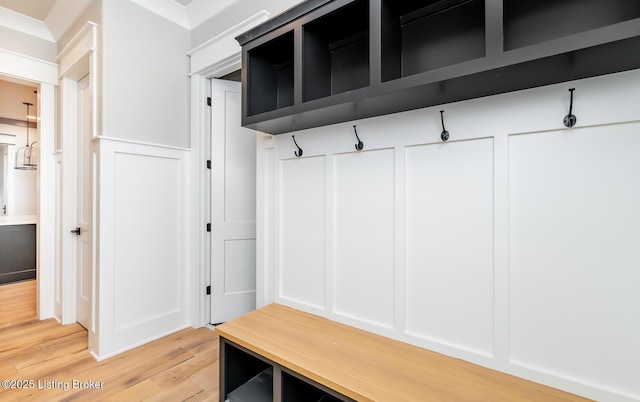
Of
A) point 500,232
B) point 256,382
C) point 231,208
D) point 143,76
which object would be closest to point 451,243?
point 500,232

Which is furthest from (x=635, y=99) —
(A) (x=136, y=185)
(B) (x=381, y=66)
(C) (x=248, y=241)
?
(A) (x=136, y=185)

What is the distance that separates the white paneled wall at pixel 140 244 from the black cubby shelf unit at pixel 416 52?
121 centimetres

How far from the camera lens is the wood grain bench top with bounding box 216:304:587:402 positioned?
961mm

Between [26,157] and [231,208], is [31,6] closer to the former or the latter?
[231,208]

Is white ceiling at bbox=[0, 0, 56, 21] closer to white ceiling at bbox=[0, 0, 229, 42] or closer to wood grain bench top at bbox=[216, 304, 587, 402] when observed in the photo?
white ceiling at bbox=[0, 0, 229, 42]

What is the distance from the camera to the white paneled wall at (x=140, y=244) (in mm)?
2076

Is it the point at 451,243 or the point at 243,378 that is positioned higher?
the point at 451,243

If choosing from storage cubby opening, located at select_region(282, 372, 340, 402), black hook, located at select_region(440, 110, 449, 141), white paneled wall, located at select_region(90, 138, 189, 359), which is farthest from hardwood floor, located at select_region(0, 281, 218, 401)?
black hook, located at select_region(440, 110, 449, 141)

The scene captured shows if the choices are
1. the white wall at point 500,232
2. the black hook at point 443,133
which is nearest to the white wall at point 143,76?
the white wall at point 500,232

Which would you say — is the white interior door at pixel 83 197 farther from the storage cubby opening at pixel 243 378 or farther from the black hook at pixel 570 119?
the black hook at pixel 570 119

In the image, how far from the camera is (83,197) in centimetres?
260

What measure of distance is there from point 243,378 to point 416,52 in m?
1.82

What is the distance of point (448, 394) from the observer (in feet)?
3.14

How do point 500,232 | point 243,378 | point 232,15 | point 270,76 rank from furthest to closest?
point 232,15, point 270,76, point 243,378, point 500,232
